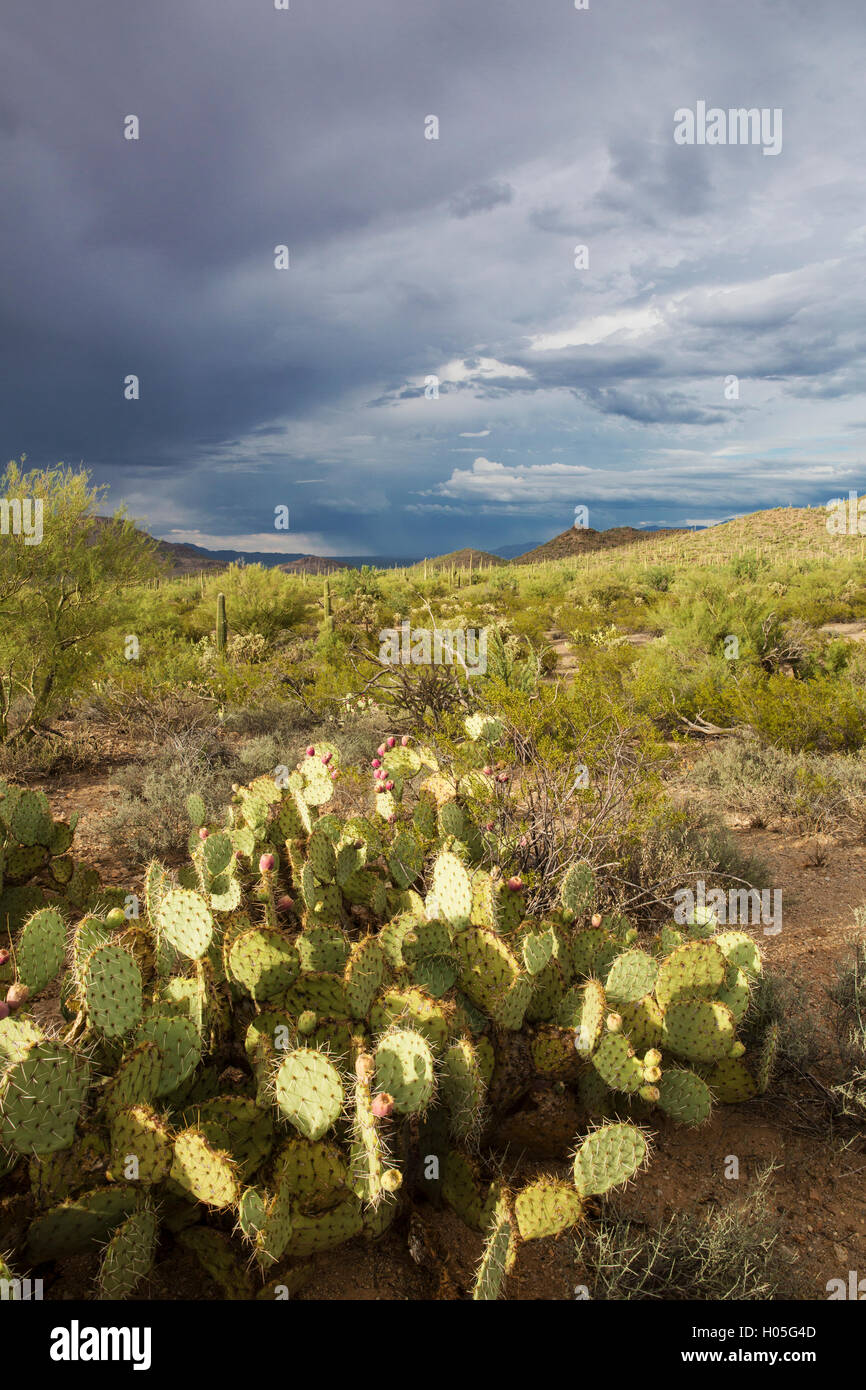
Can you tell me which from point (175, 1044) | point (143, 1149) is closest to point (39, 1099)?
point (143, 1149)

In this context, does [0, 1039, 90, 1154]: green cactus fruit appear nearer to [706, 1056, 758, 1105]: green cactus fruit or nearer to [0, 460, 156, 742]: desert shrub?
[706, 1056, 758, 1105]: green cactus fruit

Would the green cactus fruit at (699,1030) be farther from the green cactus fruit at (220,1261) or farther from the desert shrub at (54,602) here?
the desert shrub at (54,602)

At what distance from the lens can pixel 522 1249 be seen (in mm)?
2615

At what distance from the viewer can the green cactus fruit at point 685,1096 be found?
294 centimetres

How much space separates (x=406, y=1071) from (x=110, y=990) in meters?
1.08

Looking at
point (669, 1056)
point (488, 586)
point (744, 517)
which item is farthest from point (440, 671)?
point (744, 517)

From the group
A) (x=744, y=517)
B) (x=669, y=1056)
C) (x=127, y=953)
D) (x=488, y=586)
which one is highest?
(x=744, y=517)

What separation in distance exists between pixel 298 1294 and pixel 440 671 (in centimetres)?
714

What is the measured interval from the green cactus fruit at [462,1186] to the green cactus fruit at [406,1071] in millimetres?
490

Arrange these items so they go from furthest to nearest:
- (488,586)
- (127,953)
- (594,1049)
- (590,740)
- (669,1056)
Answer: (488,586)
(590,740)
(669,1056)
(594,1049)
(127,953)

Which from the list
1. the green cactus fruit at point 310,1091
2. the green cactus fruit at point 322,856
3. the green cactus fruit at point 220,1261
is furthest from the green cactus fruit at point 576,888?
the green cactus fruit at point 220,1261
